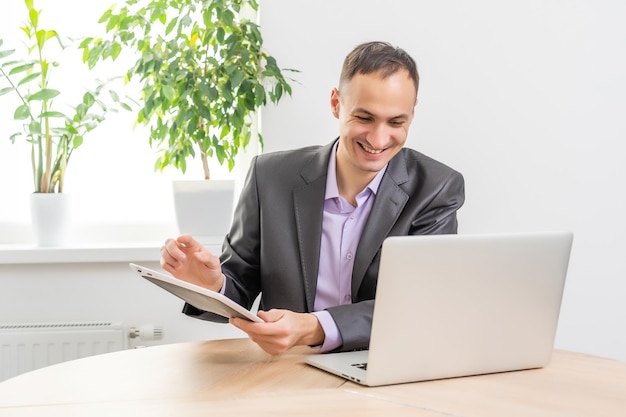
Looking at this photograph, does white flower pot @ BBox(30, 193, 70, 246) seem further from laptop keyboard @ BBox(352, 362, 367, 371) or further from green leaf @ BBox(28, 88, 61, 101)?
laptop keyboard @ BBox(352, 362, 367, 371)

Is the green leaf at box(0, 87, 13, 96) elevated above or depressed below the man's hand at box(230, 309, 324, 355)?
above

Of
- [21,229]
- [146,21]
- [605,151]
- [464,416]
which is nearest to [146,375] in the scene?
[464,416]

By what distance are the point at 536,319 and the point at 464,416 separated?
33cm

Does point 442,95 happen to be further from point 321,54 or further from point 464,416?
point 464,416

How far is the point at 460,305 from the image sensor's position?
1556 mm

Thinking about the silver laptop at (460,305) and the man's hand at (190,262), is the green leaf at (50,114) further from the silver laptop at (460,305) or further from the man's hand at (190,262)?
the silver laptop at (460,305)

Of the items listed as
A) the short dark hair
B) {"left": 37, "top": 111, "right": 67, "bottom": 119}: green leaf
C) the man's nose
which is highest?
the short dark hair

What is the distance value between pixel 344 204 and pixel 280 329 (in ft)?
2.06

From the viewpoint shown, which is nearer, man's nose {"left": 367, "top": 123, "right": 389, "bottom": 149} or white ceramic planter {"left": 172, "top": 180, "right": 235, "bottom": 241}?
man's nose {"left": 367, "top": 123, "right": 389, "bottom": 149}

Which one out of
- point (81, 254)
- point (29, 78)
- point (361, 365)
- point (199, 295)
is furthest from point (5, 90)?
point (361, 365)

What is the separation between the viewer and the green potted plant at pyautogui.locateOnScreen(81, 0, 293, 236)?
2797 mm

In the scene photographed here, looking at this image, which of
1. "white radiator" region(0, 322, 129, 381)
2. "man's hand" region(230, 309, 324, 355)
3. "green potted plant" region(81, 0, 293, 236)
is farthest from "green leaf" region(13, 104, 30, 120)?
"man's hand" region(230, 309, 324, 355)

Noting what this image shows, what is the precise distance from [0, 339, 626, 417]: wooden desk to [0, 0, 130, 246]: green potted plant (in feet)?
4.35

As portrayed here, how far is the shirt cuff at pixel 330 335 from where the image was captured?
179 cm
